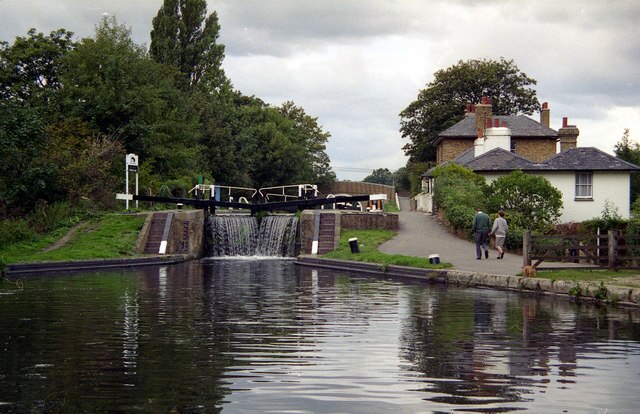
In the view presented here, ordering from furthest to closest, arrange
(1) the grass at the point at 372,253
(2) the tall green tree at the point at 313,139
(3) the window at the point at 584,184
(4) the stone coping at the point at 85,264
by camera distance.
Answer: (2) the tall green tree at the point at 313,139, (3) the window at the point at 584,184, (4) the stone coping at the point at 85,264, (1) the grass at the point at 372,253

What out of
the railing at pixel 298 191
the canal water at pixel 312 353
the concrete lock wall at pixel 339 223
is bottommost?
the canal water at pixel 312 353

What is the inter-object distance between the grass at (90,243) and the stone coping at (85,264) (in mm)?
499

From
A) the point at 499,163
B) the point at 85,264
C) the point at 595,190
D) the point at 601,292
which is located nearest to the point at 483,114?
the point at 499,163

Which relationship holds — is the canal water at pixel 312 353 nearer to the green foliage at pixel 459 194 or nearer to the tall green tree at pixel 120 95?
the green foliage at pixel 459 194

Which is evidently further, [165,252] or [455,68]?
[455,68]

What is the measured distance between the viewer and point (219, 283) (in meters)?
24.9

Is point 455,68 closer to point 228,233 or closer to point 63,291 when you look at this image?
point 228,233

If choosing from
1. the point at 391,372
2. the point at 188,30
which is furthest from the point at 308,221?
the point at 188,30

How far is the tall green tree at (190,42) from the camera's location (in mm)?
74312

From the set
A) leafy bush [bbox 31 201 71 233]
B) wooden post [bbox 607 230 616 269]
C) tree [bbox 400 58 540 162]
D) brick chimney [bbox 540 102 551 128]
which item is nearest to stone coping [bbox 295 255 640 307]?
wooden post [bbox 607 230 616 269]

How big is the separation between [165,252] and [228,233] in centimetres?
671

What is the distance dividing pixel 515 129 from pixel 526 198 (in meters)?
26.3

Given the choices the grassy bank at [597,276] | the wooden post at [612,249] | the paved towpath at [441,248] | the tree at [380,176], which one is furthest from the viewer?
the tree at [380,176]

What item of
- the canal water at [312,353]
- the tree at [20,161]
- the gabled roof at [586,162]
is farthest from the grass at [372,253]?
the tree at [20,161]
